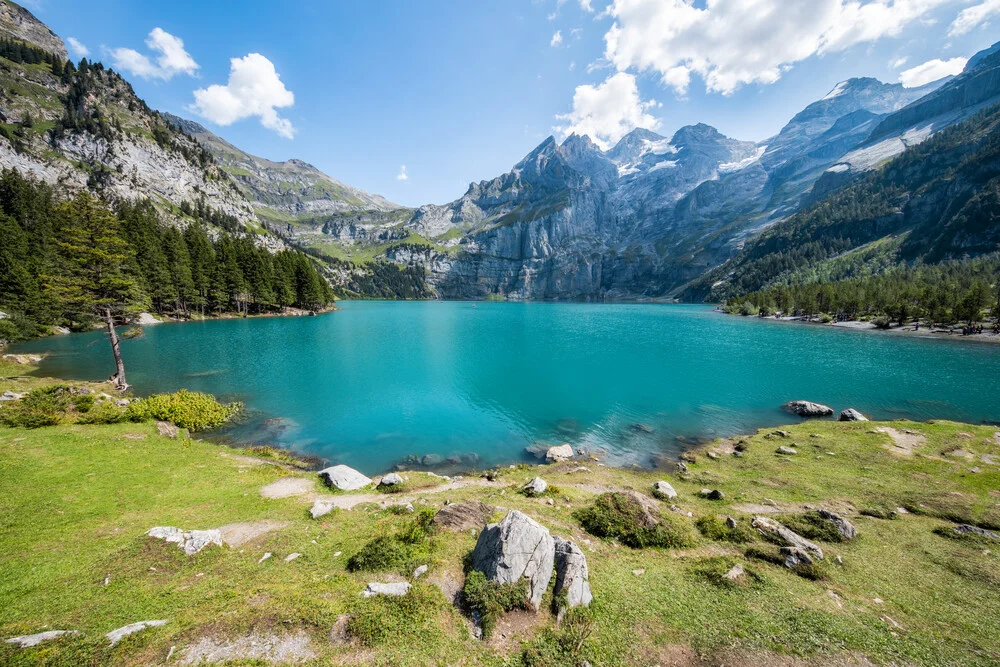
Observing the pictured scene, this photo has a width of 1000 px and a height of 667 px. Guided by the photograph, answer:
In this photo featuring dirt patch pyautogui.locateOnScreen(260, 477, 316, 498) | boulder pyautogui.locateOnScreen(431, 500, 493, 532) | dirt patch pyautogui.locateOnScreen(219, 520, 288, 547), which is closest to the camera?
dirt patch pyautogui.locateOnScreen(219, 520, 288, 547)

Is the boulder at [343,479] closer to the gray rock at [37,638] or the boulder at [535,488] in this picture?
the boulder at [535,488]

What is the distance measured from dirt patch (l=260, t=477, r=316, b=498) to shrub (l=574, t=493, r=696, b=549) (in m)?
13.8

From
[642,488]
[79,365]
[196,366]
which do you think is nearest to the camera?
[642,488]

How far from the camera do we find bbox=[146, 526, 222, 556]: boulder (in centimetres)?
1198

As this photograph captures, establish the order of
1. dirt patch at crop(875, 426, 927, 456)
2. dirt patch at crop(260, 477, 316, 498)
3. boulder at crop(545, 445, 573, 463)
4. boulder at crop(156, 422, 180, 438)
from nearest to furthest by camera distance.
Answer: dirt patch at crop(260, 477, 316, 498) → boulder at crop(156, 422, 180, 438) → dirt patch at crop(875, 426, 927, 456) → boulder at crop(545, 445, 573, 463)

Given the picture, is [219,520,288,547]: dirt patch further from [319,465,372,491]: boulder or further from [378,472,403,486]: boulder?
[378,472,403,486]: boulder

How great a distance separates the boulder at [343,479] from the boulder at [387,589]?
31.9 feet

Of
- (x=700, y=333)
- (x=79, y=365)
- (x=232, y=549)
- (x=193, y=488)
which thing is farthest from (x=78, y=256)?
(x=700, y=333)

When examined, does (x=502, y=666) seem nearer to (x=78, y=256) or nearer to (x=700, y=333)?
(x=78, y=256)

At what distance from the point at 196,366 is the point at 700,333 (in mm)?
106878

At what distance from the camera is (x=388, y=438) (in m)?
30.7

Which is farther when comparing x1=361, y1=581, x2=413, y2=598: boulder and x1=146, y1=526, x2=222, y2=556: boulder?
x1=146, y1=526, x2=222, y2=556: boulder

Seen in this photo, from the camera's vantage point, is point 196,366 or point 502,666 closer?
point 502,666

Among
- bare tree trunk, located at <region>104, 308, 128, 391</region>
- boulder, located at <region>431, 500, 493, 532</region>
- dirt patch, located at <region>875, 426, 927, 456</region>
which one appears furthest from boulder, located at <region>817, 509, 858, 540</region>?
bare tree trunk, located at <region>104, 308, 128, 391</region>
